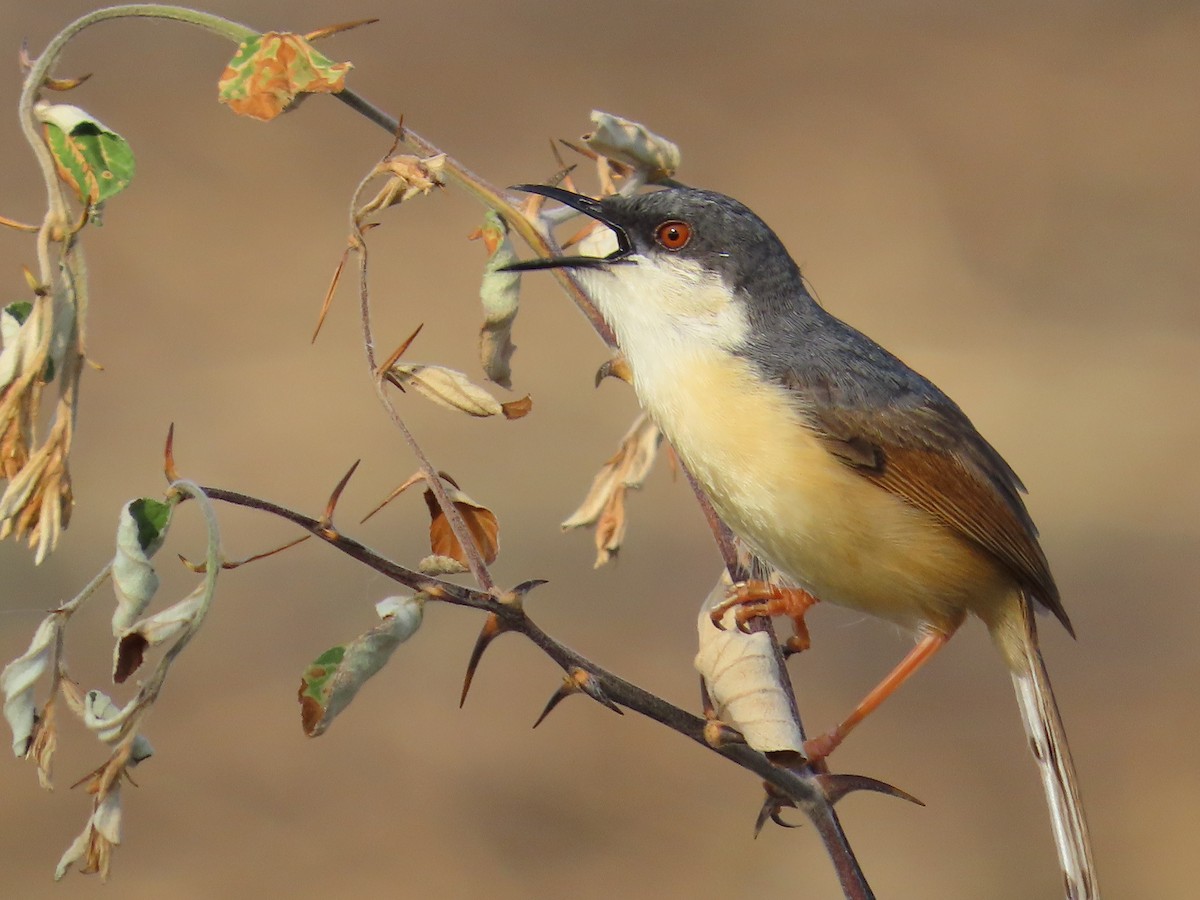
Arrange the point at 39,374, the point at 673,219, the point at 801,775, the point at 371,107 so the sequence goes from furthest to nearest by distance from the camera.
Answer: the point at 673,219, the point at 801,775, the point at 371,107, the point at 39,374

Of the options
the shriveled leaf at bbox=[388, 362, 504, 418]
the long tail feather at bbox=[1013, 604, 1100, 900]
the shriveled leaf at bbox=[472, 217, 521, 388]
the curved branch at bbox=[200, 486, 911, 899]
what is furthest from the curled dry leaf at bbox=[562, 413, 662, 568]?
the long tail feather at bbox=[1013, 604, 1100, 900]

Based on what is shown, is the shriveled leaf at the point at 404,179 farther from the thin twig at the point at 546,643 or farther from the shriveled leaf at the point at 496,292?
the thin twig at the point at 546,643

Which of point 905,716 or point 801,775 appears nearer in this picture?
point 801,775

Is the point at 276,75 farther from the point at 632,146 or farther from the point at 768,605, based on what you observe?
the point at 768,605

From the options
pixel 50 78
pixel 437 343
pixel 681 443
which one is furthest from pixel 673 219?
pixel 437 343

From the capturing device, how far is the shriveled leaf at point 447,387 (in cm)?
203

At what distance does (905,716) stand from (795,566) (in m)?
7.51

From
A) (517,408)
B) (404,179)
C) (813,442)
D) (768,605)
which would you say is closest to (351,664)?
(517,408)

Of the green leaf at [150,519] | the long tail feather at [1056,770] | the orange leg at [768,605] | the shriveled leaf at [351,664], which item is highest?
the long tail feather at [1056,770]

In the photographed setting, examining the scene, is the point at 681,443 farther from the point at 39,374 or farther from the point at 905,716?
the point at 905,716

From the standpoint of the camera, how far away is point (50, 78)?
6.46ft

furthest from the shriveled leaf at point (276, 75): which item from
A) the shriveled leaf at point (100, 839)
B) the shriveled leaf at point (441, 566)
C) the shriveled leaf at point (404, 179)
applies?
the shriveled leaf at point (100, 839)

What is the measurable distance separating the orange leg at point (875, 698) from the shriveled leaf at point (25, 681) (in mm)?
1401

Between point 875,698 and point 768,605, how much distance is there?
31 centimetres
